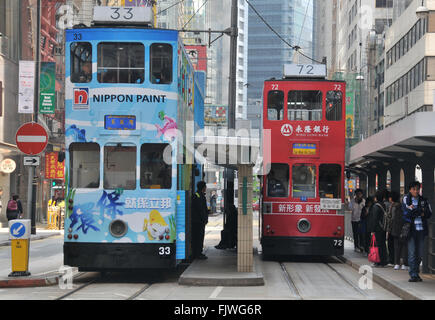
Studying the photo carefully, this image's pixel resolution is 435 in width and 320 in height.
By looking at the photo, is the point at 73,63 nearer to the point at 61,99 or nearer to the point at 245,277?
the point at 245,277

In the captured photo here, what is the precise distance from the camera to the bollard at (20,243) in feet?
49.2

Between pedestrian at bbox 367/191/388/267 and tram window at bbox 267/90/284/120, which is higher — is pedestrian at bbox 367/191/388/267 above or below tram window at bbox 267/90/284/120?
below

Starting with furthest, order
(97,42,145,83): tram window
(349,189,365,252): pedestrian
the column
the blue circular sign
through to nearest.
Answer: (349,189,365,252): pedestrian < the column < the blue circular sign < (97,42,145,83): tram window

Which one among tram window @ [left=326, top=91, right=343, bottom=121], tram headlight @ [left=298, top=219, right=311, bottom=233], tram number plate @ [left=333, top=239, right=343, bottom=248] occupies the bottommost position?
tram number plate @ [left=333, top=239, right=343, bottom=248]

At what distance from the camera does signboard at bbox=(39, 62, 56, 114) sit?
1304 inches

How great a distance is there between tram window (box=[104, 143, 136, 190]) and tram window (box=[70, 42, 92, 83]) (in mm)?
1387

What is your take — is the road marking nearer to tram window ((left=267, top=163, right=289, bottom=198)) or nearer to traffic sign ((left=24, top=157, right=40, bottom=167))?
tram window ((left=267, top=163, right=289, bottom=198))

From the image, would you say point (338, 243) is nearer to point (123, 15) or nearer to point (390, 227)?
point (390, 227)

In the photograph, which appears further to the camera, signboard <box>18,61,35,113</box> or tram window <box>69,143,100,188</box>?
signboard <box>18,61,35,113</box>

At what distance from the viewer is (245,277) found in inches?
586

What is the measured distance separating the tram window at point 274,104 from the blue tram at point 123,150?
21.0 feet

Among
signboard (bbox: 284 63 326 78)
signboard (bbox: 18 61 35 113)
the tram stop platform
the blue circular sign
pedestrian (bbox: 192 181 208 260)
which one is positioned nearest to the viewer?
the tram stop platform

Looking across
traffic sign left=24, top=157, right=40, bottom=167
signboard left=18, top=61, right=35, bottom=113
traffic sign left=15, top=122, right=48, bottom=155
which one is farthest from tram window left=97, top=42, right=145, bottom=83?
signboard left=18, top=61, right=35, bottom=113
